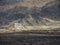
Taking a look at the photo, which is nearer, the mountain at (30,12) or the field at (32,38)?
the field at (32,38)

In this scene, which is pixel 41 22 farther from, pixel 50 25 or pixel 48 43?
pixel 48 43

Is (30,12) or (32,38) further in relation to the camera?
(30,12)

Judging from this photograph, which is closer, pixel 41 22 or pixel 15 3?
pixel 41 22

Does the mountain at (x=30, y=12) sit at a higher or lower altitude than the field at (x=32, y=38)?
higher

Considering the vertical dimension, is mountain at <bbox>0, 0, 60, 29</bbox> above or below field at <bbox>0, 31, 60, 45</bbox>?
above

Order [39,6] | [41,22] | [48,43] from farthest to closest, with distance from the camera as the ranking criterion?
[39,6] → [41,22] → [48,43]

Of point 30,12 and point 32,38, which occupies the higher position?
point 30,12

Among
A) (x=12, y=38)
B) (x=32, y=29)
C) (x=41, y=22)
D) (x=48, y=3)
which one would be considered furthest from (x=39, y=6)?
(x=12, y=38)

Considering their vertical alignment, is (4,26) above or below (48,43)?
above
